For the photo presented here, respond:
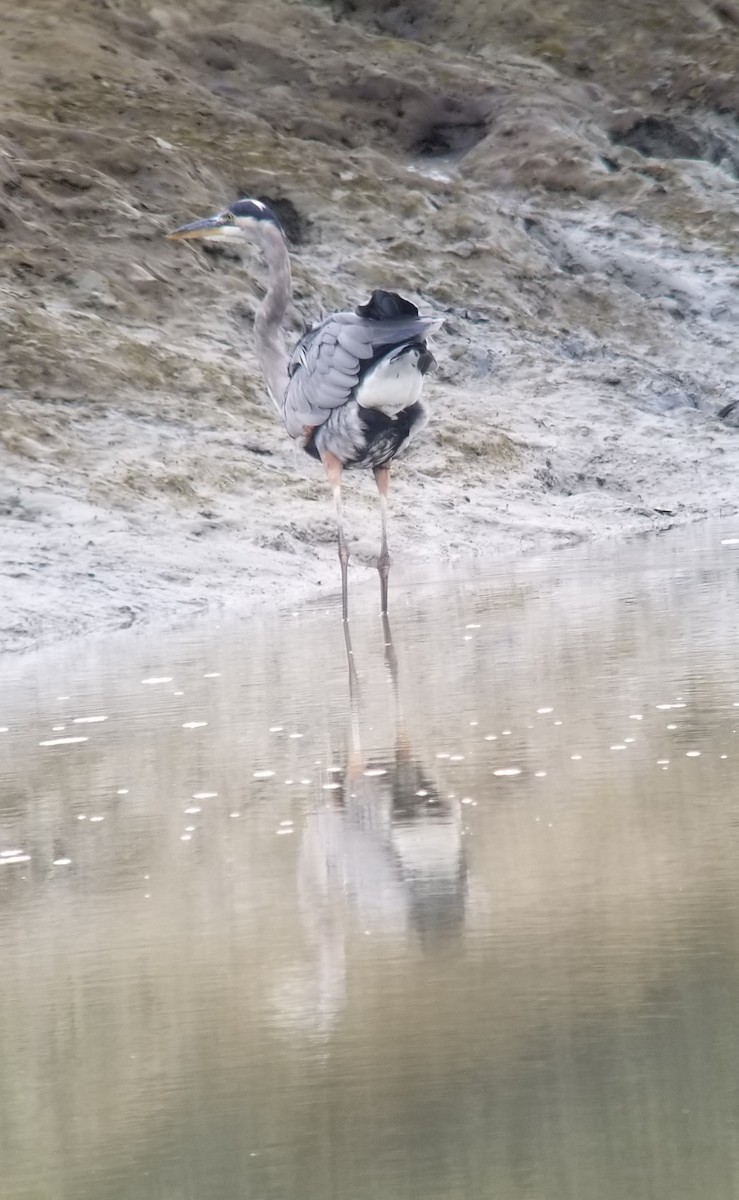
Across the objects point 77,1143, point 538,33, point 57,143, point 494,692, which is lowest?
point 77,1143

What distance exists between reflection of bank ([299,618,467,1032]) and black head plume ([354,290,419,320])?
4241 mm

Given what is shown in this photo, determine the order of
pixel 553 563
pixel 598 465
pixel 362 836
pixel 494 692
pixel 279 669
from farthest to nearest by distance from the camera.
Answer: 1. pixel 598 465
2. pixel 553 563
3. pixel 279 669
4. pixel 494 692
5. pixel 362 836

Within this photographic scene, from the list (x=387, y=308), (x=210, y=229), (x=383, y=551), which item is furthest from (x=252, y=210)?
(x=383, y=551)

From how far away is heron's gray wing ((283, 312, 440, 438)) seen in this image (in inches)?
387

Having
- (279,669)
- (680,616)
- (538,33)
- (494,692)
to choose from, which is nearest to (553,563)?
(680,616)

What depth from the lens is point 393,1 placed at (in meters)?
24.8

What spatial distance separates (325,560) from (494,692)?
5460 mm

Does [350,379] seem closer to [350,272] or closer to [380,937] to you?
[380,937]

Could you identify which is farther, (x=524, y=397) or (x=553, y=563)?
(x=524, y=397)

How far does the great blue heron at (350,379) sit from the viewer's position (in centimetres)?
984

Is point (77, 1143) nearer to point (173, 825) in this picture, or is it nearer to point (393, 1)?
point (173, 825)

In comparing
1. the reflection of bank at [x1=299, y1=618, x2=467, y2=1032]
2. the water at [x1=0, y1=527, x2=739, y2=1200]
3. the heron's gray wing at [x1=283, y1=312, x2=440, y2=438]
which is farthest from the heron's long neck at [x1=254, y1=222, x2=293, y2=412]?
the reflection of bank at [x1=299, y1=618, x2=467, y2=1032]

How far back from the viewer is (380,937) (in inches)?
154

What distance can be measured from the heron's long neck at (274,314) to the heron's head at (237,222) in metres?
0.08
